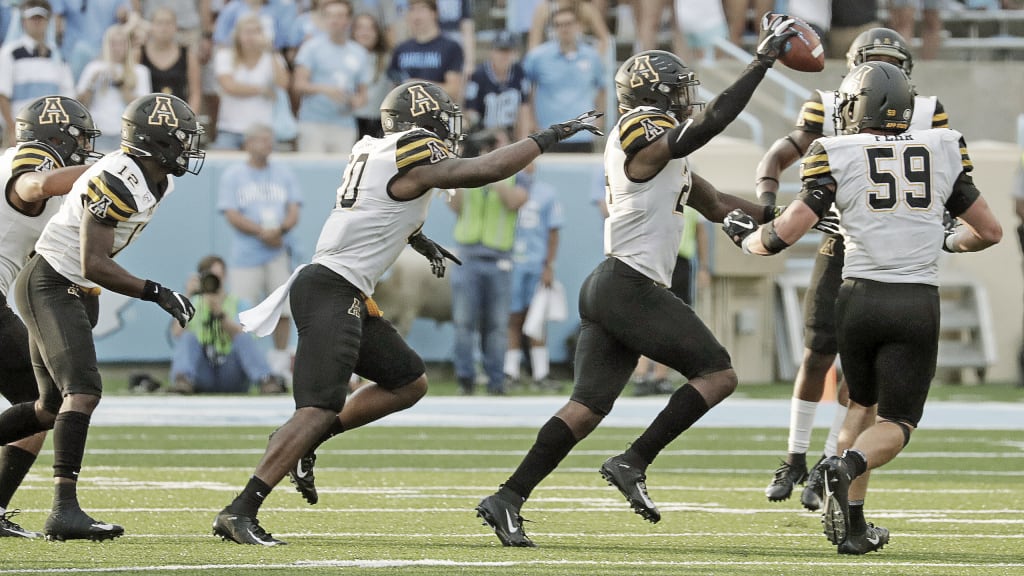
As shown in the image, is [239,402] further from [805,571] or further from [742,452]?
[805,571]

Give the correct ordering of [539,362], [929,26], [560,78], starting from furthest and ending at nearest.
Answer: [929,26], [560,78], [539,362]

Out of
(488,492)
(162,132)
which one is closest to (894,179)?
(162,132)

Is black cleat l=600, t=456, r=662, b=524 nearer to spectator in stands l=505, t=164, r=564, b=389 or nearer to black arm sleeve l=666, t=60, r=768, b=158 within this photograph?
black arm sleeve l=666, t=60, r=768, b=158

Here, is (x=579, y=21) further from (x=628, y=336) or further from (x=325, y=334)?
(x=325, y=334)

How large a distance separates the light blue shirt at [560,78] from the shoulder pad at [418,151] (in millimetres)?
7817

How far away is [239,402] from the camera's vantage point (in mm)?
11492

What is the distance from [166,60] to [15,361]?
7.57 m

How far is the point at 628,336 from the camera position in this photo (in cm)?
561

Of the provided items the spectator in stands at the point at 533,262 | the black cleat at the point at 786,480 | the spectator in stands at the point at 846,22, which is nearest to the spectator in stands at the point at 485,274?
the spectator in stands at the point at 533,262

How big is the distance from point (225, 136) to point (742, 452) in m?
6.12

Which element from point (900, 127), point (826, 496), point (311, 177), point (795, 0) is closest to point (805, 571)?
point (826, 496)

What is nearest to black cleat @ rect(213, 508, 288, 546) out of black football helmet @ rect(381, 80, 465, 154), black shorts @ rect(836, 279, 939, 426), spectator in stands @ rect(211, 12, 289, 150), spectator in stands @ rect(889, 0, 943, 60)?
black football helmet @ rect(381, 80, 465, 154)

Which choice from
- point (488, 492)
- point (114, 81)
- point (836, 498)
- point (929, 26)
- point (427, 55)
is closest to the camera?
point (836, 498)

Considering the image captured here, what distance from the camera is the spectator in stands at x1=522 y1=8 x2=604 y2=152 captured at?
1336cm
